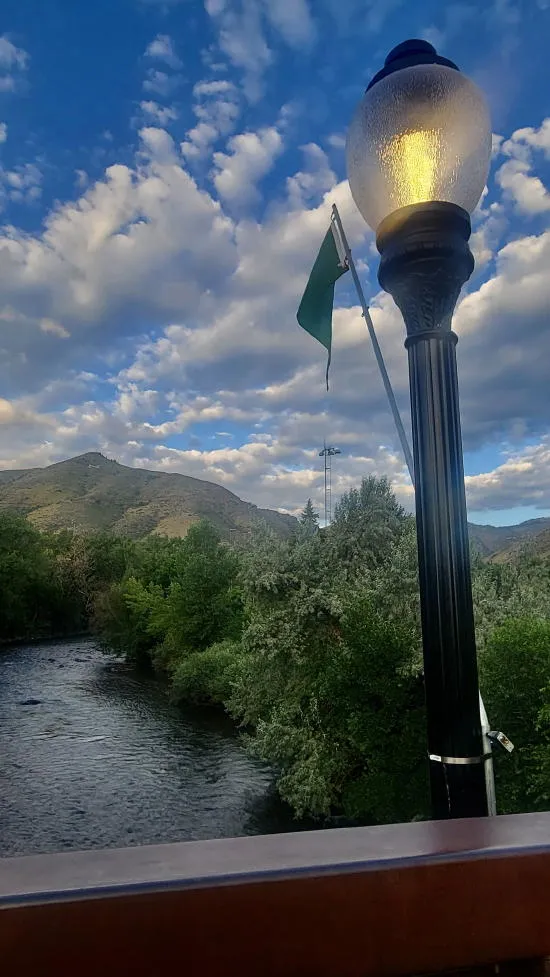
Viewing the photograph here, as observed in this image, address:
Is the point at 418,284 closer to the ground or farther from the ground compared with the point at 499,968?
farther from the ground

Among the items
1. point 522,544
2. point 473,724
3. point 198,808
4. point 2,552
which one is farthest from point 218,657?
point 2,552

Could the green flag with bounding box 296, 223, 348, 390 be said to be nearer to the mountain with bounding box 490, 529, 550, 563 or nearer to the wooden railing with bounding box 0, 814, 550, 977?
the wooden railing with bounding box 0, 814, 550, 977

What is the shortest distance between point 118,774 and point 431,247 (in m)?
20.5

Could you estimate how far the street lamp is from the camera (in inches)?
75.8

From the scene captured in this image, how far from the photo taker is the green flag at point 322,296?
3.71m

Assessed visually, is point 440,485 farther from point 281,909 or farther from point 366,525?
point 366,525

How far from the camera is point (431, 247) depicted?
210 cm

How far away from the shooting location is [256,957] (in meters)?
1.07

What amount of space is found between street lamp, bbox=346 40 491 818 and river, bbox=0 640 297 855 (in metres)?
15.2

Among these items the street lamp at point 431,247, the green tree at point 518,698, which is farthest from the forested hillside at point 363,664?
the street lamp at point 431,247

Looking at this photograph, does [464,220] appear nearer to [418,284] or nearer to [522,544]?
[418,284]

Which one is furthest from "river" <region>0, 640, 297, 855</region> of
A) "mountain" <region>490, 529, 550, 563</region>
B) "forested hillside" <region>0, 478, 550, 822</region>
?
"mountain" <region>490, 529, 550, 563</region>

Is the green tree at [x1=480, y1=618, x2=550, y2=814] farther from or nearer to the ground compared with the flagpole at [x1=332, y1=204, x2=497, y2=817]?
nearer to the ground

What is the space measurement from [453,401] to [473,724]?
0.96m
